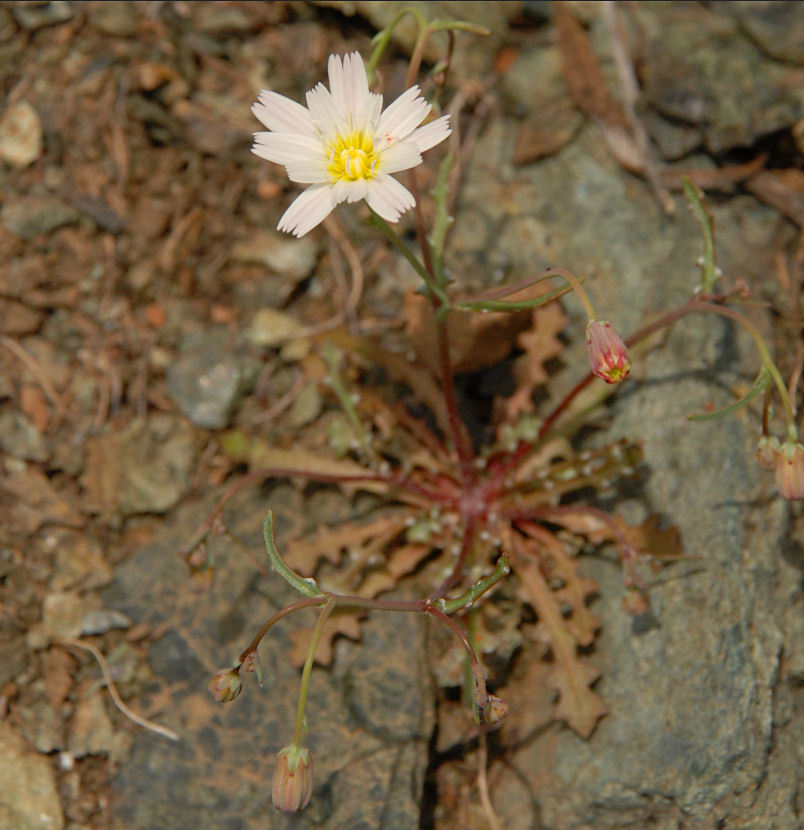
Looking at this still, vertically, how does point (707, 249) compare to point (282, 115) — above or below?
below

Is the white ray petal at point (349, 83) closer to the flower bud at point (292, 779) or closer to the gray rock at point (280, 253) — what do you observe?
the gray rock at point (280, 253)

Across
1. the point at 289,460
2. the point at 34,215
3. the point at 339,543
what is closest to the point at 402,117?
the point at 289,460

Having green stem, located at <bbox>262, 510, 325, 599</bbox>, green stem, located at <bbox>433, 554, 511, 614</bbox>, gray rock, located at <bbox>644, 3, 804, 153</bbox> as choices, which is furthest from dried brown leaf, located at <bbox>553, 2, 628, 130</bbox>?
green stem, located at <bbox>262, 510, 325, 599</bbox>

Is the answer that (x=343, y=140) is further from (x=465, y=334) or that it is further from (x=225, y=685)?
(x=225, y=685)

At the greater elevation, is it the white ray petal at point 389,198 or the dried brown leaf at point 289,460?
the white ray petal at point 389,198

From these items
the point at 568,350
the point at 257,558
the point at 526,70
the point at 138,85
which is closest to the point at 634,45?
the point at 526,70

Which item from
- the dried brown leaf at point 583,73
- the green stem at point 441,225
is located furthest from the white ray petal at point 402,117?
the dried brown leaf at point 583,73
